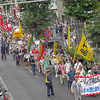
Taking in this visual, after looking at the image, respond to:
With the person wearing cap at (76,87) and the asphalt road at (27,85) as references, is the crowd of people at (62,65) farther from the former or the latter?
the asphalt road at (27,85)

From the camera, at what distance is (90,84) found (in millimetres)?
14578

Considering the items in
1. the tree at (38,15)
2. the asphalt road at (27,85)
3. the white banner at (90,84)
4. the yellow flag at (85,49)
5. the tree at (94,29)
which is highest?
the tree at (38,15)

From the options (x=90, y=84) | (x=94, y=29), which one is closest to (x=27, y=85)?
(x=90, y=84)

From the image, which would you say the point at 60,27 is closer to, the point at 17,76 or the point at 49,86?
the point at 17,76

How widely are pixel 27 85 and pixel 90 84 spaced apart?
4.72m

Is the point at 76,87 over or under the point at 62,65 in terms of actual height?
under

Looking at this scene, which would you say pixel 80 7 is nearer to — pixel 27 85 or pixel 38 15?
pixel 27 85

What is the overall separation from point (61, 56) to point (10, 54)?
34.3ft

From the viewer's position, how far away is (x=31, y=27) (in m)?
33.5

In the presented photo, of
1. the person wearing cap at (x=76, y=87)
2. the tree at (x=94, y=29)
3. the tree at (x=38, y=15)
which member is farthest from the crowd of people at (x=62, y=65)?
the tree at (x=38, y=15)

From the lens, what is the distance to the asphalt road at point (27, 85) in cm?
1530

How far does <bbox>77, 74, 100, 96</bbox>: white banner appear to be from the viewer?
14.5 m

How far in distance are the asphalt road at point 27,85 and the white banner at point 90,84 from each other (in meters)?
0.32

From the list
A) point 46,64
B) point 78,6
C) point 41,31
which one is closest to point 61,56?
point 46,64
